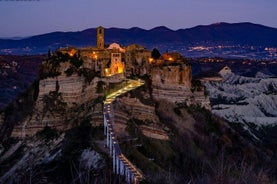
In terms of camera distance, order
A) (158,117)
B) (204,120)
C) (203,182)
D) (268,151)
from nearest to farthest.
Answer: (203,182) → (158,117) → (204,120) → (268,151)

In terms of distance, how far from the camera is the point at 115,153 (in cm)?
3288

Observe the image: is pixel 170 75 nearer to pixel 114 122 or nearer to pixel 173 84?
pixel 173 84

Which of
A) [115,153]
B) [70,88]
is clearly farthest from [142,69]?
[115,153]

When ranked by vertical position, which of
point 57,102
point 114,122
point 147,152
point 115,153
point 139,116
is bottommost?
point 147,152

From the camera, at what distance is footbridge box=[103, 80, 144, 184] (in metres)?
29.7

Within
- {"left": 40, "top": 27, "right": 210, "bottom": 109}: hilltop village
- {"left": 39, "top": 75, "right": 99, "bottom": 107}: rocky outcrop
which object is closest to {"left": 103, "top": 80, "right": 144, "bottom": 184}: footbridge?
{"left": 39, "top": 75, "right": 99, "bottom": 107}: rocky outcrop

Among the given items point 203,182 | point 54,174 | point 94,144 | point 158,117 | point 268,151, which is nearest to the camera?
point 203,182

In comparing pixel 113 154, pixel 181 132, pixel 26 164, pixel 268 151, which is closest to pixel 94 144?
pixel 113 154

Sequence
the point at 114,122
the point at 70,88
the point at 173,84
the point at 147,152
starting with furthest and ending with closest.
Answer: the point at 173,84 < the point at 70,88 < the point at 114,122 < the point at 147,152

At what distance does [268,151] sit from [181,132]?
15.2 m

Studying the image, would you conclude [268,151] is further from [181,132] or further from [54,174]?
[54,174]

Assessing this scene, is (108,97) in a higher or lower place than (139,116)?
higher

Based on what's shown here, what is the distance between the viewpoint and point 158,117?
150 feet

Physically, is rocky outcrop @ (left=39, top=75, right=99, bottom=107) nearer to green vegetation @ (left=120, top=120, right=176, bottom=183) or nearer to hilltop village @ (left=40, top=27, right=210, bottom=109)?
hilltop village @ (left=40, top=27, right=210, bottom=109)
